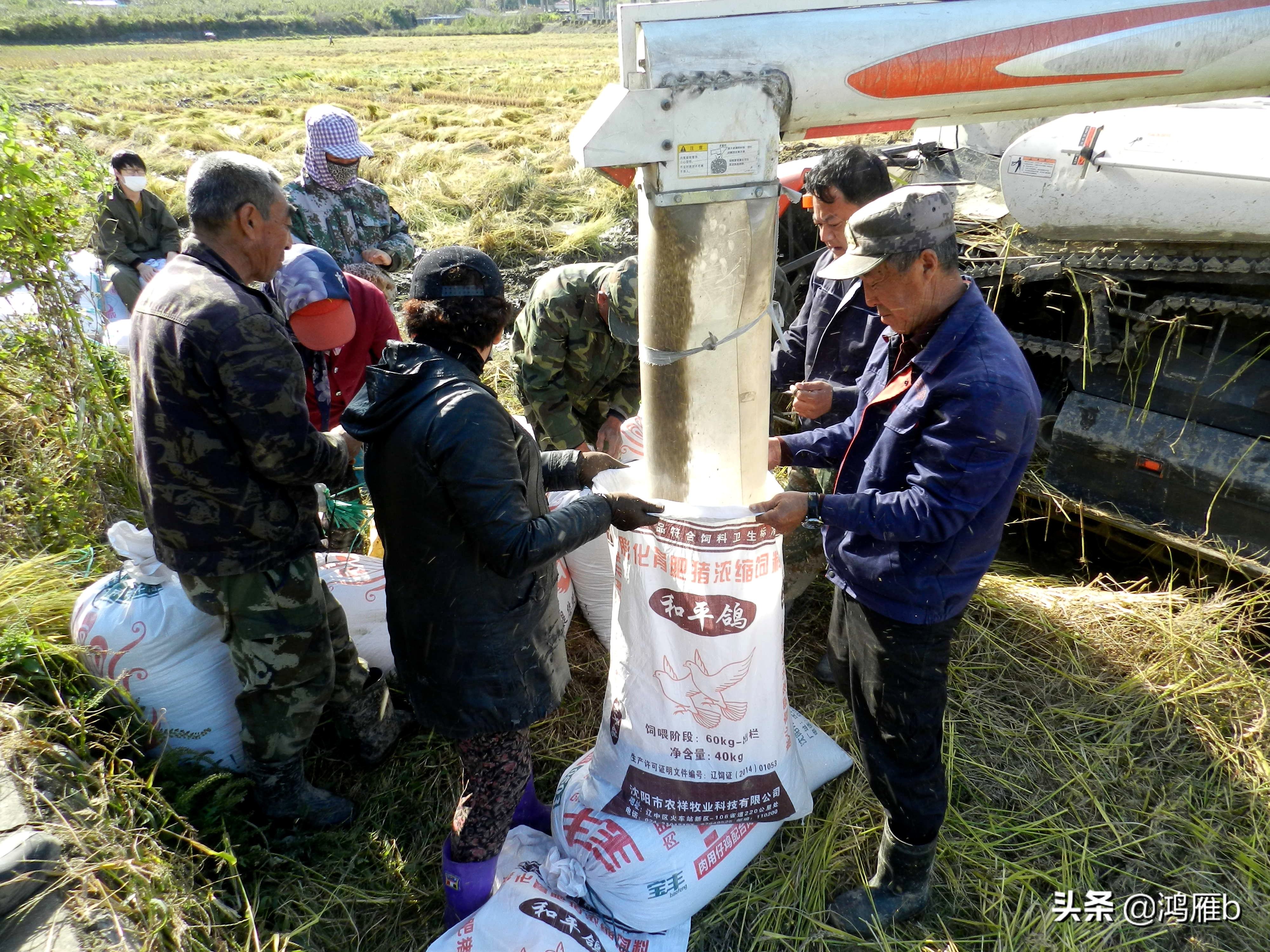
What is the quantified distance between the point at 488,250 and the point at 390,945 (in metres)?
8.07

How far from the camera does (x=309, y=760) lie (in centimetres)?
286

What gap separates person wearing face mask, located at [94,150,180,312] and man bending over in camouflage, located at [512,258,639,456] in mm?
3977

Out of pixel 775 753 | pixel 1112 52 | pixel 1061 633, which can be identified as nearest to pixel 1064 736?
pixel 1061 633

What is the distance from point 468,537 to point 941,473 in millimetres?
1142

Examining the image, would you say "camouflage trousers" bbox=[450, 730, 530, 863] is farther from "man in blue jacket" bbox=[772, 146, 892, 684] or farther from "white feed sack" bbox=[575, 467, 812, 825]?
"man in blue jacket" bbox=[772, 146, 892, 684]

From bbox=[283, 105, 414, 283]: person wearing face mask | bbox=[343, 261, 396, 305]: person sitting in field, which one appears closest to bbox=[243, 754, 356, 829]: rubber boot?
bbox=[343, 261, 396, 305]: person sitting in field

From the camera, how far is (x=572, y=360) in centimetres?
356

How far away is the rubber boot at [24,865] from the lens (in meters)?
1.79

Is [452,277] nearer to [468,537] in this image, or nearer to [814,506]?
[468,537]

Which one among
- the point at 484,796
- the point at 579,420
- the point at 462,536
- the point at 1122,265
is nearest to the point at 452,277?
the point at 462,536

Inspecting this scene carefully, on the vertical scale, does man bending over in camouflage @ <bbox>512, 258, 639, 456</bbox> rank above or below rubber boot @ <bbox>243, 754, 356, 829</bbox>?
above

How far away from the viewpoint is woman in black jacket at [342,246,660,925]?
1.86m

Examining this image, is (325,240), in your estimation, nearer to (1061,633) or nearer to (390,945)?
(390,945)

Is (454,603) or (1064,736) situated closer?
(454,603)
